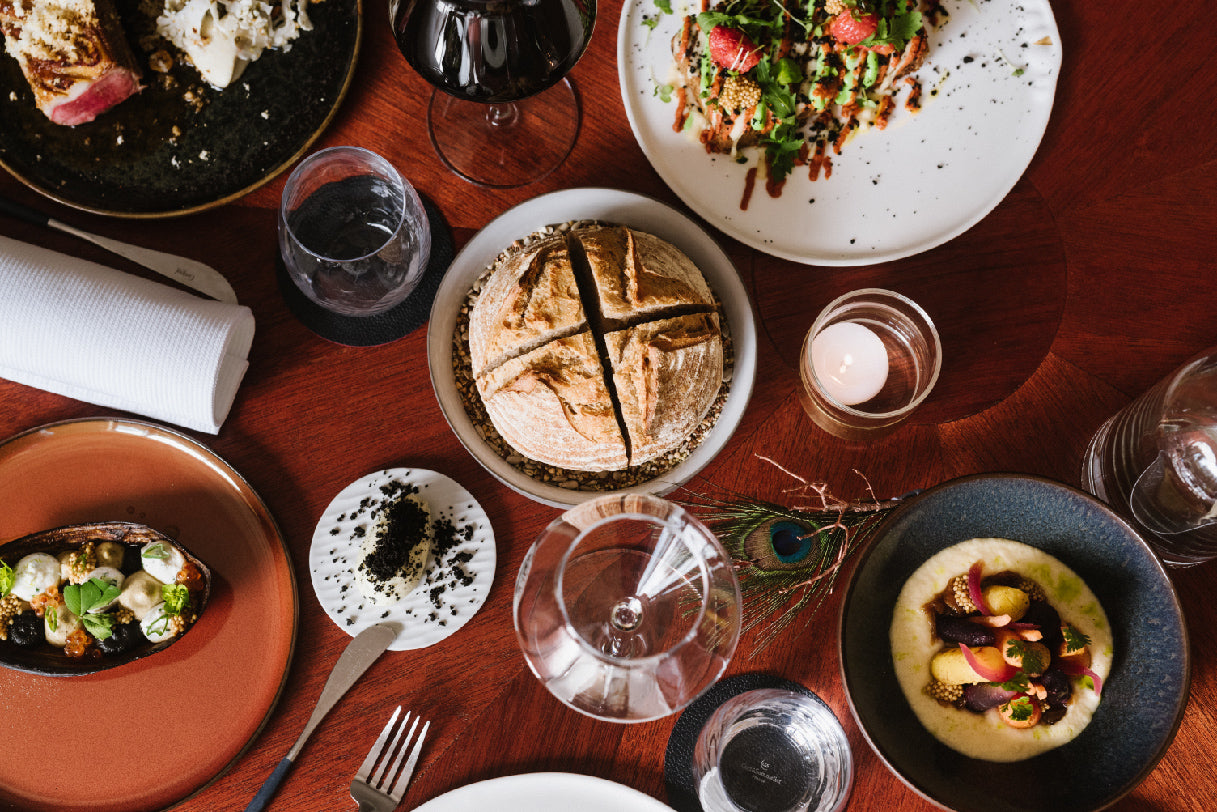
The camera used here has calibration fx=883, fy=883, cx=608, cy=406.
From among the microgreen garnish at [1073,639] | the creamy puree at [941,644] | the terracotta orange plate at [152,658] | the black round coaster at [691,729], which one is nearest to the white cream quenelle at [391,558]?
the terracotta orange plate at [152,658]

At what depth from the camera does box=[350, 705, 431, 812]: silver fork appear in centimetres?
138

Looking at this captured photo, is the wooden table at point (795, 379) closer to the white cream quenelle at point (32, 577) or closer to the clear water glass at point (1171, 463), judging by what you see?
the clear water glass at point (1171, 463)

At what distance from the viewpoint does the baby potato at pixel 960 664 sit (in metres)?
1.24

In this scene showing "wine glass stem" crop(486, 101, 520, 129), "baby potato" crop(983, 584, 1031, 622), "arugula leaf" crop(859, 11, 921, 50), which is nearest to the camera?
"baby potato" crop(983, 584, 1031, 622)

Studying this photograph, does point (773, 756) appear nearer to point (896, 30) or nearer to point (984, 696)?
point (984, 696)

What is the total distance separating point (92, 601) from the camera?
1.30 metres

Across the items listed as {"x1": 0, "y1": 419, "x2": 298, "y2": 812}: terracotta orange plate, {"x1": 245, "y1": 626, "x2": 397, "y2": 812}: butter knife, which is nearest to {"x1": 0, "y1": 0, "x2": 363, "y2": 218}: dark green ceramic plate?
{"x1": 0, "y1": 419, "x2": 298, "y2": 812}: terracotta orange plate

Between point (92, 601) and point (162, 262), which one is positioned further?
point (162, 262)

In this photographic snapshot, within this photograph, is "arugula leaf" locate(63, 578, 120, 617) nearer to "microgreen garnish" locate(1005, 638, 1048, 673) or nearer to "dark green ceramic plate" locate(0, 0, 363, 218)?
"dark green ceramic plate" locate(0, 0, 363, 218)

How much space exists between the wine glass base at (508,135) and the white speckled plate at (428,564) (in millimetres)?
509

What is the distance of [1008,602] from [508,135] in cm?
106

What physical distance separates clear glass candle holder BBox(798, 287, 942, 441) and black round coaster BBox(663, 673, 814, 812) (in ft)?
1.33

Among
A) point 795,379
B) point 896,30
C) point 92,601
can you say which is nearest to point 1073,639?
point 795,379

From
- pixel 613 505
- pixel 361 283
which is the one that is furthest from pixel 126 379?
pixel 613 505
